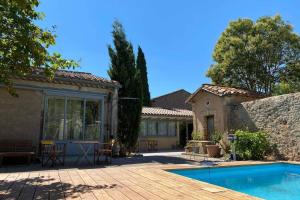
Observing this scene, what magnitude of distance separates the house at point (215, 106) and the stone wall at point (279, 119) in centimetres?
70

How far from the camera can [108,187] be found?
6102 mm

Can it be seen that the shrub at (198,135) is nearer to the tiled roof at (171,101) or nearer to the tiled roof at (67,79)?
the tiled roof at (67,79)

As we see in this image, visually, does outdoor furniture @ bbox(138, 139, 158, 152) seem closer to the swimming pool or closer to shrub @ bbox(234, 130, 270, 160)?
shrub @ bbox(234, 130, 270, 160)

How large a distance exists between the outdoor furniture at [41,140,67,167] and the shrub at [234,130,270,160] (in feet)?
26.6

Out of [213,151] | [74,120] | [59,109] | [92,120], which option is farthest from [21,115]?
[213,151]

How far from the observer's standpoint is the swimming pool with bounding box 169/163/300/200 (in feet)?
24.4

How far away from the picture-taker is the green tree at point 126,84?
15500 millimetres

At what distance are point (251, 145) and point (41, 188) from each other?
9.89 metres

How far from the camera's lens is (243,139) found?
1279 centimetres

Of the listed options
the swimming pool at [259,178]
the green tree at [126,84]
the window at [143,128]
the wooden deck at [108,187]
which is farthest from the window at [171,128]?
the wooden deck at [108,187]

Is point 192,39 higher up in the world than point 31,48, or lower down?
higher up

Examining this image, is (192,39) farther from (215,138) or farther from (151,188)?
(151,188)

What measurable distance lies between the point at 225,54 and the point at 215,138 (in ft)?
40.3

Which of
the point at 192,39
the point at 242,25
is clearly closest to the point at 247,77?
the point at 242,25
